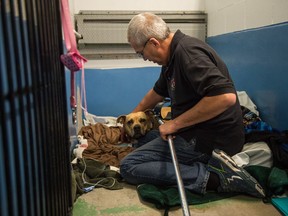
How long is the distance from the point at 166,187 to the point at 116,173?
0.38 metres

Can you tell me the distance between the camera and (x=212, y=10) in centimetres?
338

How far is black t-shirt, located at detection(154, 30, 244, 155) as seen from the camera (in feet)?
4.54

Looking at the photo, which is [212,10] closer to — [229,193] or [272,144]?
[272,144]

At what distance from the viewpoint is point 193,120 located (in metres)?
1.50

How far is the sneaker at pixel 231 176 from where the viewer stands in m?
1.52

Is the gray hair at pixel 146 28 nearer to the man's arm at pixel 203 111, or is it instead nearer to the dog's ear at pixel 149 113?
the man's arm at pixel 203 111

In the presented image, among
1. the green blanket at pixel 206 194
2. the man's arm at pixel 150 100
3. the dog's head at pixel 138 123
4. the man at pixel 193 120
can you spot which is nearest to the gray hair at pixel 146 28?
the man at pixel 193 120

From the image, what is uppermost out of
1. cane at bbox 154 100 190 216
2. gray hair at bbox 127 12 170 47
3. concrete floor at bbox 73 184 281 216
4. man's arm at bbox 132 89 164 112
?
gray hair at bbox 127 12 170 47

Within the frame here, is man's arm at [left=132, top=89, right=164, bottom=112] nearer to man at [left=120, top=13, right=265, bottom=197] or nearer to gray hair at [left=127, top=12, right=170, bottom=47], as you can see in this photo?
man at [left=120, top=13, right=265, bottom=197]

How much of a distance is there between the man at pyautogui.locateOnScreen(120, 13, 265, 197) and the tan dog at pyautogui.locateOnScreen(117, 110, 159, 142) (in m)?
0.63

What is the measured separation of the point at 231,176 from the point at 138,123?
1048 mm

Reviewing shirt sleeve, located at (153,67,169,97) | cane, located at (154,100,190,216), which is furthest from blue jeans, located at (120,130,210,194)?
shirt sleeve, located at (153,67,169,97)

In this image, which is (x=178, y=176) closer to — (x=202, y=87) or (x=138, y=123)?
(x=202, y=87)

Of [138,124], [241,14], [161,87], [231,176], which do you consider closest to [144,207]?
[231,176]
